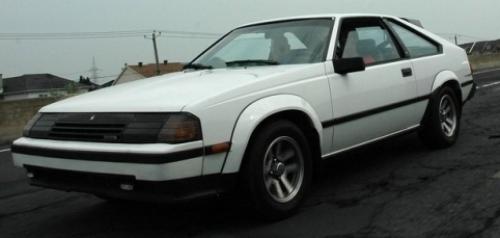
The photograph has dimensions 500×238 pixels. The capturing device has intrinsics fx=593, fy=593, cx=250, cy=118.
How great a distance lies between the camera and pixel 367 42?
17.2ft

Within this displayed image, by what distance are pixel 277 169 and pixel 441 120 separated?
2.60 meters

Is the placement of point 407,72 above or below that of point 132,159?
above

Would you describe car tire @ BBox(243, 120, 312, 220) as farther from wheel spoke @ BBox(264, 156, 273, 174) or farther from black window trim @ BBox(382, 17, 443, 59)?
black window trim @ BBox(382, 17, 443, 59)

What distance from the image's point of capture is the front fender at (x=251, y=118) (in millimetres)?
3699

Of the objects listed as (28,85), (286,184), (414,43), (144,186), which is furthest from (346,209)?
(28,85)

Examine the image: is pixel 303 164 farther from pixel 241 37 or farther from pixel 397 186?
pixel 241 37

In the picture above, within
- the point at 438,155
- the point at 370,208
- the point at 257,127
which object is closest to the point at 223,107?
the point at 257,127

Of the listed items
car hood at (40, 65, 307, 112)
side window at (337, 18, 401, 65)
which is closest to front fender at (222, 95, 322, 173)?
car hood at (40, 65, 307, 112)

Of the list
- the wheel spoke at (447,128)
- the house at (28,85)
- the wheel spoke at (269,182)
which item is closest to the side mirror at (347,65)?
the wheel spoke at (269,182)

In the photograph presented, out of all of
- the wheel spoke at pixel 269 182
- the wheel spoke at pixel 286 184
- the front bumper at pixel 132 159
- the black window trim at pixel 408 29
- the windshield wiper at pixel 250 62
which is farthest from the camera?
the black window trim at pixel 408 29

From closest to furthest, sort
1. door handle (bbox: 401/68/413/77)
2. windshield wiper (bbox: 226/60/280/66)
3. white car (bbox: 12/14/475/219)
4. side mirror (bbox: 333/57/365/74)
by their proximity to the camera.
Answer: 1. white car (bbox: 12/14/475/219)
2. side mirror (bbox: 333/57/365/74)
3. windshield wiper (bbox: 226/60/280/66)
4. door handle (bbox: 401/68/413/77)

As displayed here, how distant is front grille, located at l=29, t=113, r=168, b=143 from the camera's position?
355 centimetres

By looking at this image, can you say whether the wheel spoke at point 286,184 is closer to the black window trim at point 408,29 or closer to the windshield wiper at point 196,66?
the windshield wiper at point 196,66

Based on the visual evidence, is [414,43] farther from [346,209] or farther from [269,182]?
[269,182]
